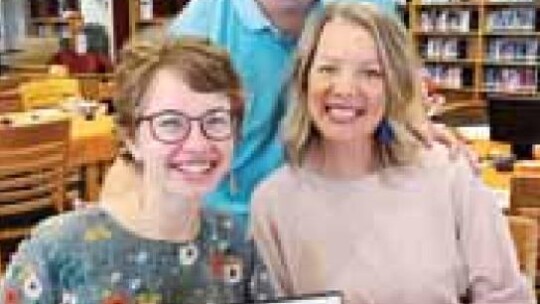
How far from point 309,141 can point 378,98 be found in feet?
0.60

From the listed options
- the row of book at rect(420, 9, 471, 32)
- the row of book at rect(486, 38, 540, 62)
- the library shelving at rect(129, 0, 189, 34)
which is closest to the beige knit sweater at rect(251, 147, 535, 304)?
the row of book at rect(486, 38, 540, 62)

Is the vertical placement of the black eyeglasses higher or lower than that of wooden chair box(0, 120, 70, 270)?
higher

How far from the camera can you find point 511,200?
335 centimetres

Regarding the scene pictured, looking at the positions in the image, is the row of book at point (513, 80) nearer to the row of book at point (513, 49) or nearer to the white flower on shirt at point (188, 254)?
the row of book at point (513, 49)

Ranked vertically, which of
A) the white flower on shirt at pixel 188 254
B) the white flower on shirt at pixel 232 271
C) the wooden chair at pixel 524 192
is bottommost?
the wooden chair at pixel 524 192

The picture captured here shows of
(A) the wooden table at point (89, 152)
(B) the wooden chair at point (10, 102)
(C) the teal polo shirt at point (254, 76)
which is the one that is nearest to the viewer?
(C) the teal polo shirt at point (254, 76)

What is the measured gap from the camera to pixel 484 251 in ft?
5.92

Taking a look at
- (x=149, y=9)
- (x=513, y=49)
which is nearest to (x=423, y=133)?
(x=513, y=49)

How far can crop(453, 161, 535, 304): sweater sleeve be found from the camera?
1.80 metres

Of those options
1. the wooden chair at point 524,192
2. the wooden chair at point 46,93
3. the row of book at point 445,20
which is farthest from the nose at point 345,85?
the row of book at point 445,20

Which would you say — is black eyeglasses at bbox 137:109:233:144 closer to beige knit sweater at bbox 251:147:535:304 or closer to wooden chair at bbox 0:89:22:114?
beige knit sweater at bbox 251:147:535:304

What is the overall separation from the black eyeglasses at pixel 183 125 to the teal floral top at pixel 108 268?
18cm

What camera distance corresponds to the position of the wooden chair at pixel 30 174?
4.24 metres

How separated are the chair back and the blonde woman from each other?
2.60m
